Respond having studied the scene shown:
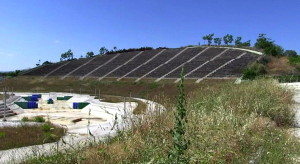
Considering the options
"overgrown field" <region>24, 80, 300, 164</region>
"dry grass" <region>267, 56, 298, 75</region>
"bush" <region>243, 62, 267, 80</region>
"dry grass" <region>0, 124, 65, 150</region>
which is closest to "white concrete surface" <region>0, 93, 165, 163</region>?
"overgrown field" <region>24, 80, 300, 164</region>

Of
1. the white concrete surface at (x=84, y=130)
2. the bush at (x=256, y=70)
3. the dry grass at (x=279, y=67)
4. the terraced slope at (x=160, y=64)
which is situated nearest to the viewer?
the white concrete surface at (x=84, y=130)

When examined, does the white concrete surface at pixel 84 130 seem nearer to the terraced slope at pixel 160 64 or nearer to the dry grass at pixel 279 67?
the terraced slope at pixel 160 64

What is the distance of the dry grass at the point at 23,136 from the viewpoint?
1259 cm

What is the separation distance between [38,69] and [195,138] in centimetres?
8506

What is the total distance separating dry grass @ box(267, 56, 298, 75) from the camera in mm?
47406

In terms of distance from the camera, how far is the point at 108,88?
173 feet

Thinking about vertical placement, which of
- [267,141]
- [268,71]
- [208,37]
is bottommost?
[267,141]

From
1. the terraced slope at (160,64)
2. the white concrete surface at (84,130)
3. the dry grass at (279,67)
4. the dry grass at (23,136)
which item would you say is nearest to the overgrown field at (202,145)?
the white concrete surface at (84,130)

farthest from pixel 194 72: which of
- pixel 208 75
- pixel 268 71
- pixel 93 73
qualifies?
pixel 93 73

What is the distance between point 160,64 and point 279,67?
87.2 feet

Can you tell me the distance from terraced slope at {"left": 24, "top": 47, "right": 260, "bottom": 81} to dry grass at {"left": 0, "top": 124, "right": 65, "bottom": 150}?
39.8 m

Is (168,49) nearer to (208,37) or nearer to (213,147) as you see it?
(208,37)

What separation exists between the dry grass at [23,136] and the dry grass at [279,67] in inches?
1572

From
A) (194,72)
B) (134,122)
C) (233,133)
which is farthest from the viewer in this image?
(194,72)
